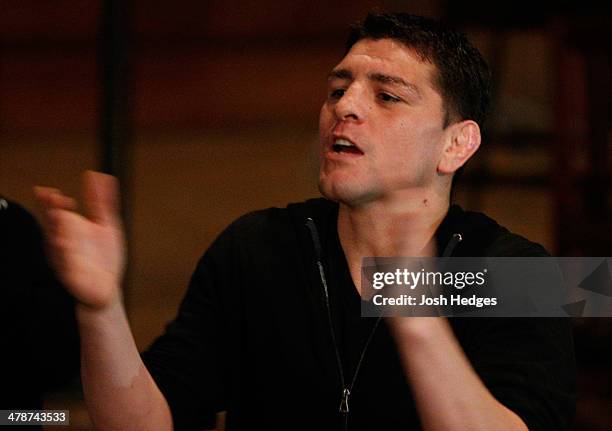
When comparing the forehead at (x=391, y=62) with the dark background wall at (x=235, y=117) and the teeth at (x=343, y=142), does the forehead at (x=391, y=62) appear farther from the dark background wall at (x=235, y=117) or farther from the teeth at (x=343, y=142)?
the dark background wall at (x=235, y=117)

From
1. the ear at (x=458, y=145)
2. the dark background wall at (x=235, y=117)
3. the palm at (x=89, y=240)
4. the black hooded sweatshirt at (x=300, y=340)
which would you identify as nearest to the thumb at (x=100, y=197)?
the palm at (x=89, y=240)

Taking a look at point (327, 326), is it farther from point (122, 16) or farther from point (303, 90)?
point (303, 90)

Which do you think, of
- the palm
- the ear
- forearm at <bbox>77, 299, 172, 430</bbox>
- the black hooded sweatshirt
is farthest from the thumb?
the ear

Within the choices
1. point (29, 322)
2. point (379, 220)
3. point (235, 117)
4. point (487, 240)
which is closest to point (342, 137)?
point (379, 220)

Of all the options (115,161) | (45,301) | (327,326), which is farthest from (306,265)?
(115,161)

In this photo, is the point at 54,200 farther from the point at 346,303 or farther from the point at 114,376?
the point at 346,303

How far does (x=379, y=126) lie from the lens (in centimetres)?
136

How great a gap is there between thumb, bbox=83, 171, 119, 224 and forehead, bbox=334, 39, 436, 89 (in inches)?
17.3

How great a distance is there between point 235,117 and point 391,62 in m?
3.28

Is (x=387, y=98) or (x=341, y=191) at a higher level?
(x=387, y=98)

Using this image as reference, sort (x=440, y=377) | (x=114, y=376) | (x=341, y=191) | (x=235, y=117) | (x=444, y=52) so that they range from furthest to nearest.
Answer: (x=235, y=117) → (x=444, y=52) → (x=341, y=191) → (x=114, y=376) → (x=440, y=377)

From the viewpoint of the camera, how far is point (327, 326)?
4.43ft

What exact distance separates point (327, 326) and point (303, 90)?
3.47 metres

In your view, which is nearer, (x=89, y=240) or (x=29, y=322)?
(x=89, y=240)
